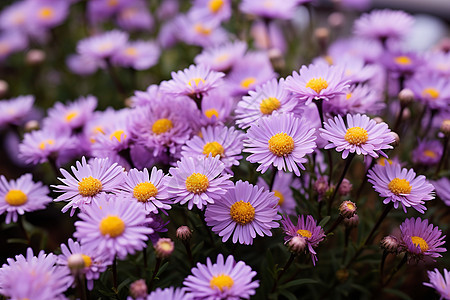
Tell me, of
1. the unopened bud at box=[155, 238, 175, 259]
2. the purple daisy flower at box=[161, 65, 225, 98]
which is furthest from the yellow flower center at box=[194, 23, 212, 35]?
the unopened bud at box=[155, 238, 175, 259]

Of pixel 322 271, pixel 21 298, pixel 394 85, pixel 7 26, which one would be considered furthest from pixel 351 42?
pixel 7 26

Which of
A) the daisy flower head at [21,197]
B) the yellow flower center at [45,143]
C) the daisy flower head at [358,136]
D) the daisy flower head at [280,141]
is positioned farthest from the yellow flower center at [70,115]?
the daisy flower head at [358,136]

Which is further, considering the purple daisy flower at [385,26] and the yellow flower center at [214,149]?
the purple daisy flower at [385,26]

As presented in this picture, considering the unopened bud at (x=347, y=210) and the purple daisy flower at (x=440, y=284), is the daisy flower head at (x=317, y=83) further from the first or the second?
the purple daisy flower at (x=440, y=284)

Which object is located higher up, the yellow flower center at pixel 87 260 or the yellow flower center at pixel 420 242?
the yellow flower center at pixel 87 260

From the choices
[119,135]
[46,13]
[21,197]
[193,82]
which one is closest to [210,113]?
[193,82]

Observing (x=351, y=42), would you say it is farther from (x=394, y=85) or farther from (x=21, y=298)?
(x=21, y=298)
